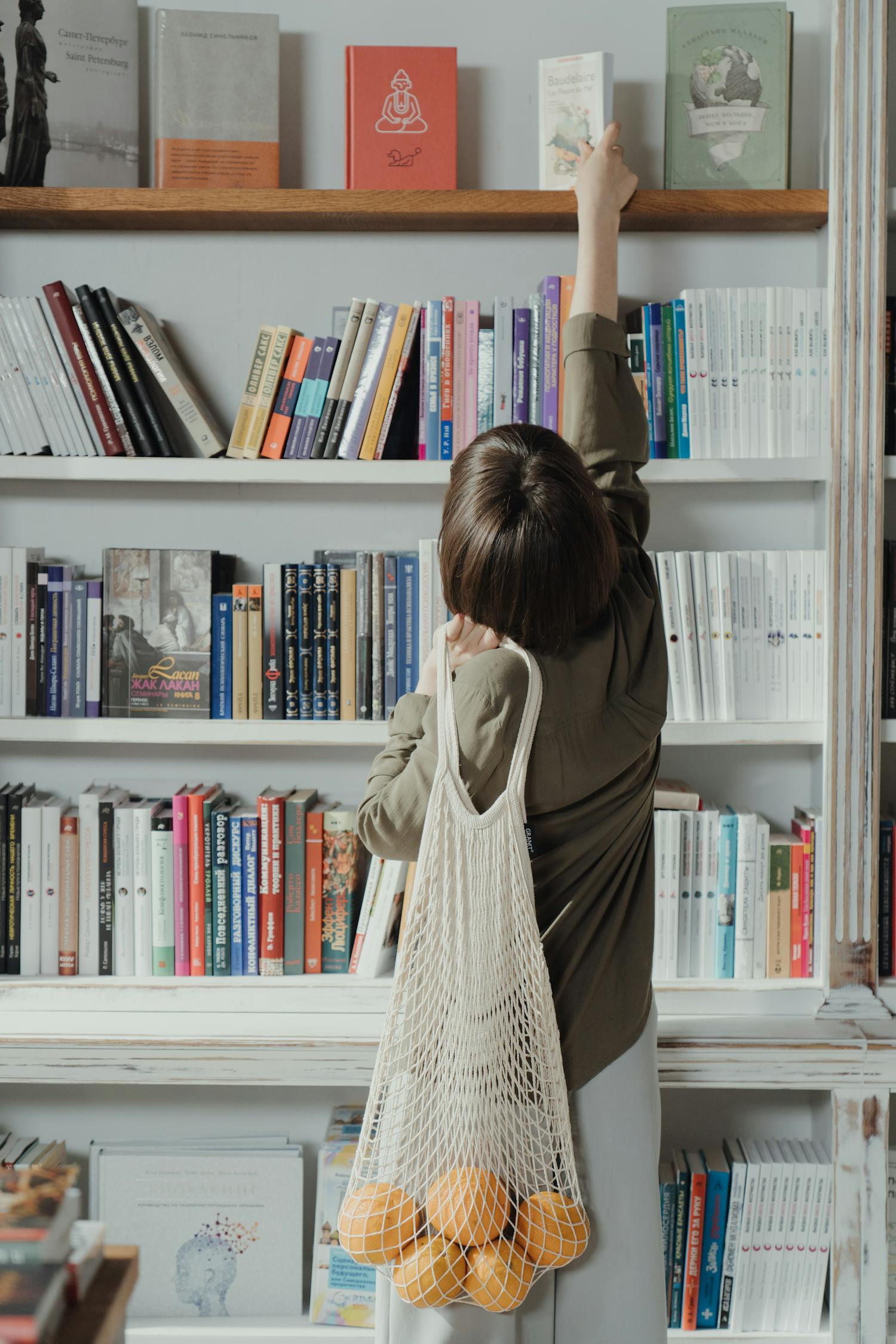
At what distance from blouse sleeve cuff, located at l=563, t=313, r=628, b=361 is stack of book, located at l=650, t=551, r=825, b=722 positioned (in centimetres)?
47

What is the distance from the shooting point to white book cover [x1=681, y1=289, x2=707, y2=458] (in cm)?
169

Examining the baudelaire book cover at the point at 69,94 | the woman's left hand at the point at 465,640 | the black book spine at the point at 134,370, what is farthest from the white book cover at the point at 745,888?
the baudelaire book cover at the point at 69,94

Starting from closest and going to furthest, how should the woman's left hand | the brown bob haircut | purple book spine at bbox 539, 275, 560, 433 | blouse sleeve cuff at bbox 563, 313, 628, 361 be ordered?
the brown bob haircut
the woman's left hand
blouse sleeve cuff at bbox 563, 313, 628, 361
purple book spine at bbox 539, 275, 560, 433

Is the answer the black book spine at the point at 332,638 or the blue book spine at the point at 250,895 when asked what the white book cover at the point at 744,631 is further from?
the blue book spine at the point at 250,895

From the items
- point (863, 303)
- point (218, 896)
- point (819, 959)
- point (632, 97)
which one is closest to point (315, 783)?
point (218, 896)

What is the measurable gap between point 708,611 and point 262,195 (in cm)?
99

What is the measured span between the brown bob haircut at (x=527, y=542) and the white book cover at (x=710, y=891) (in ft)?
2.53

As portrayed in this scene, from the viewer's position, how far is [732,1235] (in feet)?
5.63

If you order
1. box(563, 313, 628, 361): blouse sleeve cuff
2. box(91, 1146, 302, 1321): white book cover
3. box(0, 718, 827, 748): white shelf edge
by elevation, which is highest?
box(563, 313, 628, 361): blouse sleeve cuff

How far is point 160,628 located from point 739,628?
3.16 feet

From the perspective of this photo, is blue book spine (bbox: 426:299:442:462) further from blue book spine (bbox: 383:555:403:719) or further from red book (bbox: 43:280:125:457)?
red book (bbox: 43:280:125:457)

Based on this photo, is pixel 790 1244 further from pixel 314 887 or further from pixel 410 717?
pixel 410 717

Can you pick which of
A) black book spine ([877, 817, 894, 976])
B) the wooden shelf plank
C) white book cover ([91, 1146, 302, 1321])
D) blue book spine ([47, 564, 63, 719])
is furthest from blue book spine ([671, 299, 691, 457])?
white book cover ([91, 1146, 302, 1321])

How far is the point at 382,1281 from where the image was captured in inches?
50.1
